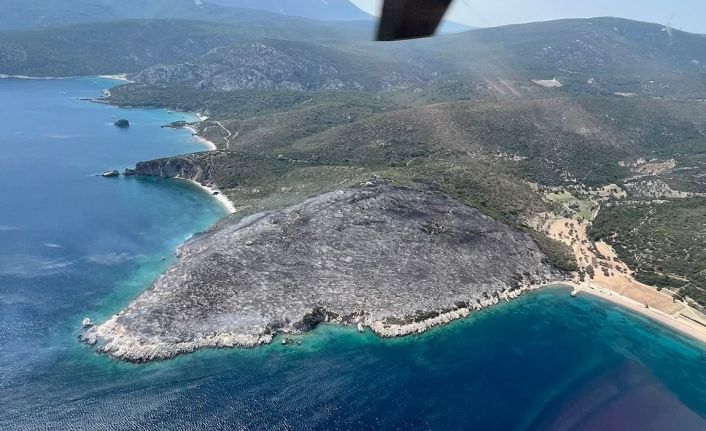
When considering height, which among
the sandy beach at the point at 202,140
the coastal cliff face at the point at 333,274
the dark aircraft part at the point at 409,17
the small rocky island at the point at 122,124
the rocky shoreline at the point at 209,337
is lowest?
the small rocky island at the point at 122,124

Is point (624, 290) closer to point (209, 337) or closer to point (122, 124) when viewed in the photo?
point (209, 337)

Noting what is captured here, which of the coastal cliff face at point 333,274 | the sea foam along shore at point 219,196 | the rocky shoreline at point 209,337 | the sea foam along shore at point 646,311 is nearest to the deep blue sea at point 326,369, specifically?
the rocky shoreline at point 209,337

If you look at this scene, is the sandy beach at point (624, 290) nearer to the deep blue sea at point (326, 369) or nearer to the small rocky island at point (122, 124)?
the deep blue sea at point (326, 369)

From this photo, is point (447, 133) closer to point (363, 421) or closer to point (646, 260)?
point (646, 260)

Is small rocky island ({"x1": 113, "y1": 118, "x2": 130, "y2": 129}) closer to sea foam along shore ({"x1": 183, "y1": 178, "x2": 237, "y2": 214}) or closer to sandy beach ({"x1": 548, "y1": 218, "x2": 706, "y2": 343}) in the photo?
sea foam along shore ({"x1": 183, "y1": 178, "x2": 237, "y2": 214})

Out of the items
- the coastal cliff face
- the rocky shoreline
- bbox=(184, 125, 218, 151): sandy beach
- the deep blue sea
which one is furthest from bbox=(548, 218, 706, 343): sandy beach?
bbox=(184, 125, 218, 151): sandy beach

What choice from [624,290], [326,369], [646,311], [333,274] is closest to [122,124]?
[333,274]
